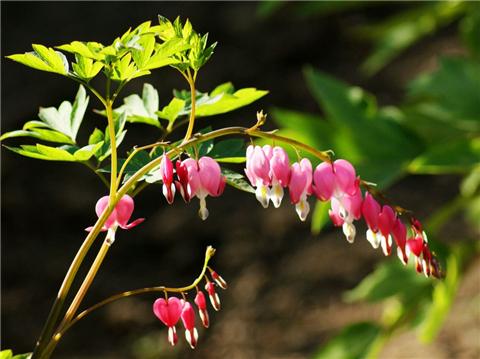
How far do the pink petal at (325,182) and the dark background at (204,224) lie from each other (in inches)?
91.7

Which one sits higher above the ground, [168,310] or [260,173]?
[260,173]

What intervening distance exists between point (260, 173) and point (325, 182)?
65 millimetres

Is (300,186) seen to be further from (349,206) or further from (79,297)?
(79,297)

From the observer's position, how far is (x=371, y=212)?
72 cm

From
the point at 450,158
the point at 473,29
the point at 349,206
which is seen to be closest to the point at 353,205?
the point at 349,206

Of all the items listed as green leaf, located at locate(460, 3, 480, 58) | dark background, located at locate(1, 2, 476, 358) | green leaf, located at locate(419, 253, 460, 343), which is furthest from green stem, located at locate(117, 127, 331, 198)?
dark background, located at locate(1, 2, 476, 358)

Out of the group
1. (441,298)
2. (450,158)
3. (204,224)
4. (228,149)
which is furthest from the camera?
(204,224)

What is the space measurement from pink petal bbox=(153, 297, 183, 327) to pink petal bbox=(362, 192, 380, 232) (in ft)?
0.60

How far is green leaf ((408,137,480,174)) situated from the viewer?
5.23 feet

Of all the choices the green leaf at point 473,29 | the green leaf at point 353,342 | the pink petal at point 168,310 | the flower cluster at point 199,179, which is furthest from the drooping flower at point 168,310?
the green leaf at point 473,29

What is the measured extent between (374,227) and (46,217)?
3246 mm

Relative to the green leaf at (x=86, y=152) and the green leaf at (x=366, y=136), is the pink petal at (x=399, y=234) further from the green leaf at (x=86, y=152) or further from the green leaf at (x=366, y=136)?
the green leaf at (x=366, y=136)

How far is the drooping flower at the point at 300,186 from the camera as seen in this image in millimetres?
690

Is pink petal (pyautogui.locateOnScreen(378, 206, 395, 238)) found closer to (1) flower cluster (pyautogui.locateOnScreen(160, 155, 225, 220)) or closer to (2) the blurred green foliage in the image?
(1) flower cluster (pyautogui.locateOnScreen(160, 155, 225, 220))
